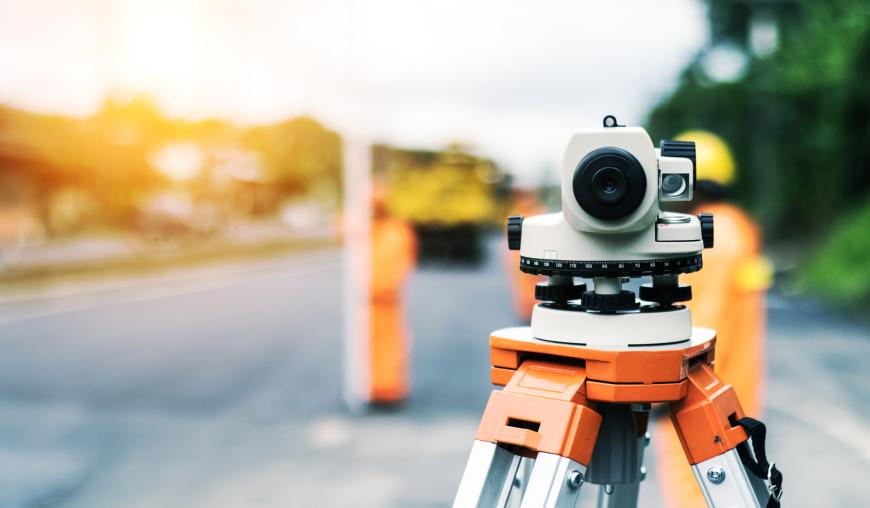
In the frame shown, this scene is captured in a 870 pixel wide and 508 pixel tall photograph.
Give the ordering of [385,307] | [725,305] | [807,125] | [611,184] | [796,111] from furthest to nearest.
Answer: [796,111], [807,125], [385,307], [725,305], [611,184]

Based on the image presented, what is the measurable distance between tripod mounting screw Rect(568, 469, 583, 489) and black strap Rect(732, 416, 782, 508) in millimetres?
302

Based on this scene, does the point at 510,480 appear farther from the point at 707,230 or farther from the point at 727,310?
the point at 727,310

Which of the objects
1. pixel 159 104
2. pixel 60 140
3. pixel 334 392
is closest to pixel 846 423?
pixel 334 392

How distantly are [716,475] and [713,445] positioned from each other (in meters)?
0.05

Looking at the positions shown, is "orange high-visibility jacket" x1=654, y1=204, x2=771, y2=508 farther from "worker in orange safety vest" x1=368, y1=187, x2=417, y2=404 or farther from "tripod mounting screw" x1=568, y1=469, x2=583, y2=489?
"worker in orange safety vest" x1=368, y1=187, x2=417, y2=404

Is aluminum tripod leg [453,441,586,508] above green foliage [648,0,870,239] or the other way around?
the other way around

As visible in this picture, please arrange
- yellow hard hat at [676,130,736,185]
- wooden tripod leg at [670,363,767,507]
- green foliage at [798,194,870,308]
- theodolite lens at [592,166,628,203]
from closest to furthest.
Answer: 1. theodolite lens at [592,166,628,203]
2. wooden tripod leg at [670,363,767,507]
3. yellow hard hat at [676,130,736,185]
4. green foliage at [798,194,870,308]

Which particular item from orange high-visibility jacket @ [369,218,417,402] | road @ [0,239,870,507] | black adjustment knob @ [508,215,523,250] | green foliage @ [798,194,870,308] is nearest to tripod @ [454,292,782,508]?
black adjustment knob @ [508,215,523,250]

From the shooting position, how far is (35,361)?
310 inches

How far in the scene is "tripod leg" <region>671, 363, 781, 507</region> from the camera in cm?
140

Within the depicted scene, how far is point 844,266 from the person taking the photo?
13.8 meters

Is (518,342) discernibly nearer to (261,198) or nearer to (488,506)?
(488,506)

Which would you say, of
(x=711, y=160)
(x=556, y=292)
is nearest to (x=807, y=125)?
(x=711, y=160)

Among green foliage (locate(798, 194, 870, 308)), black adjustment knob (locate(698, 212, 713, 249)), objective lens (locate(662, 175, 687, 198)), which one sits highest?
objective lens (locate(662, 175, 687, 198))
